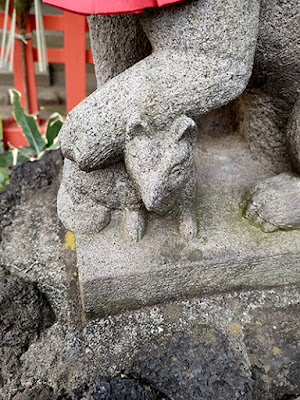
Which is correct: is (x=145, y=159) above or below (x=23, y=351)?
above

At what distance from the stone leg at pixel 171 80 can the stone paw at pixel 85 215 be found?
0.18 m

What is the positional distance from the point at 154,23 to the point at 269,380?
29.3 inches

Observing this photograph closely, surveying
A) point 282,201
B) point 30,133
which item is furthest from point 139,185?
point 30,133

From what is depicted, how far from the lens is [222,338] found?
37.3 inches

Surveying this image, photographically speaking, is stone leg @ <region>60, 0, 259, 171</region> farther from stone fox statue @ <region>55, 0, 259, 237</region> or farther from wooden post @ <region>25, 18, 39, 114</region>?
wooden post @ <region>25, 18, 39, 114</region>

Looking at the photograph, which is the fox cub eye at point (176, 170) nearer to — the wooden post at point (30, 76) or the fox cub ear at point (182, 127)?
the fox cub ear at point (182, 127)

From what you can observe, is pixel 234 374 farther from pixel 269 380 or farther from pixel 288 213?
pixel 288 213

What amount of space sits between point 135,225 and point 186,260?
14 cm

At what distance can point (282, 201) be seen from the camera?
107 centimetres

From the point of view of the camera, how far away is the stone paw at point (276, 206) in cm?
105

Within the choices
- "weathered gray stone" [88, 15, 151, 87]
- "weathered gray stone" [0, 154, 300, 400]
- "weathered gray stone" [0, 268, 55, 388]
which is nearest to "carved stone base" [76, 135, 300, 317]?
"weathered gray stone" [0, 154, 300, 400]

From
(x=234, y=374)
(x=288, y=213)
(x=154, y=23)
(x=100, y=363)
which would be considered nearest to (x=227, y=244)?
(x=288, y=213)

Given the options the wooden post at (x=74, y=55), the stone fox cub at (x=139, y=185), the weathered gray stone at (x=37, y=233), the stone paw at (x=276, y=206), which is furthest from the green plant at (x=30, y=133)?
the stone paw at (x=276, y=206)

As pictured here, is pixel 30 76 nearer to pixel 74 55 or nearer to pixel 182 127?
pixel 74 55
